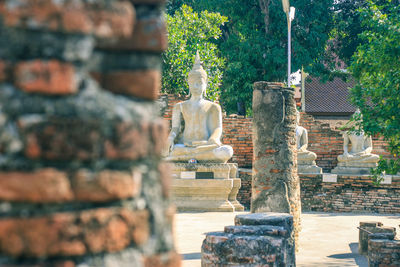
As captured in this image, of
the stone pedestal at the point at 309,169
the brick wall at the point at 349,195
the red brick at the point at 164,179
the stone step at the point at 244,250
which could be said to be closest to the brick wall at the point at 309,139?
the stone pedestal at the point at 309,169

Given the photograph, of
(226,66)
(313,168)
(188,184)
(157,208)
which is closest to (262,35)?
(226,66)

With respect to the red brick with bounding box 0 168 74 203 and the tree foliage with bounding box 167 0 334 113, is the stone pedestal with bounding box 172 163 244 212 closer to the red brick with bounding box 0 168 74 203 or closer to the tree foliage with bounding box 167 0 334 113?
the tree foliage with bounding box 167 0 334 113

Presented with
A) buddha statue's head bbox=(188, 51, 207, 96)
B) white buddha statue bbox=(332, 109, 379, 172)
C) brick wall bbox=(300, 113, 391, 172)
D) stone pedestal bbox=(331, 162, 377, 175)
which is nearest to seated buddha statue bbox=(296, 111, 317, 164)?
stone pedestal bbox=(331, 162, 377, 175)

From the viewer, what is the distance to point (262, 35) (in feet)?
67.4

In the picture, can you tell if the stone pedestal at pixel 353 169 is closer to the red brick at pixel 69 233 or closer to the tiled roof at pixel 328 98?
the tiled roof at pixel 328 98

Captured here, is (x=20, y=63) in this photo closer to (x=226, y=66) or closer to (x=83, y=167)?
Result: (x=83, y=167)

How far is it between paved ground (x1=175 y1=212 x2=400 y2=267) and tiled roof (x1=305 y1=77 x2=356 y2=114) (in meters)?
15.6

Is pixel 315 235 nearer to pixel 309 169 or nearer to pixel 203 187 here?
pixel 203 187

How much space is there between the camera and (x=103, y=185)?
1.18 m

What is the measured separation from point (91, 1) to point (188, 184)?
967 centimetres

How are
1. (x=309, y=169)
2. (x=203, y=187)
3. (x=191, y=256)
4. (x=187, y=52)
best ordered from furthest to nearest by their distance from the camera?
(x=187, y=52)
(x=309, y=169)
(x=203, y=187)
(x=191, y=256)

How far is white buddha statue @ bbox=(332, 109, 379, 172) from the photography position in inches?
552

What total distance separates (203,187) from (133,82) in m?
9.56

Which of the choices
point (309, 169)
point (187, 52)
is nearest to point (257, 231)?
point (309, 169)
